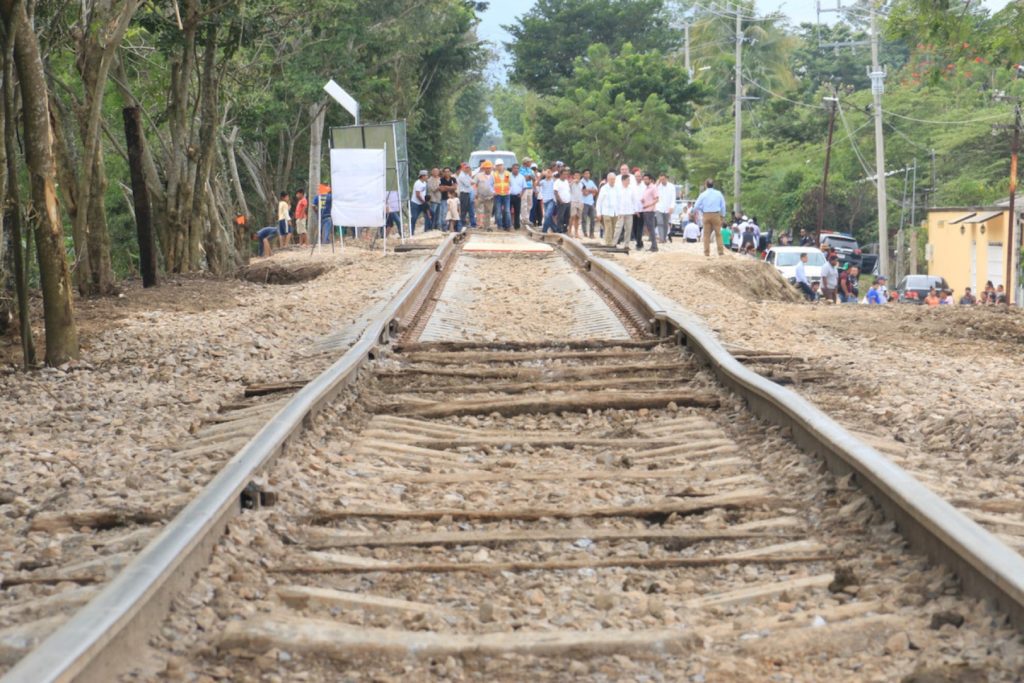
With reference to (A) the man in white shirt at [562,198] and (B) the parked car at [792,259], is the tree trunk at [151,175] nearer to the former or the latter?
(A) the man in white shirt at [562,198]

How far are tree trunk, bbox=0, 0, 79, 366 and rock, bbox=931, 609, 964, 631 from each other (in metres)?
8.10

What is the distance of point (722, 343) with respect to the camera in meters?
10.7

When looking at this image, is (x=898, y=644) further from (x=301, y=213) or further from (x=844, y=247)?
(x=844, y=247)

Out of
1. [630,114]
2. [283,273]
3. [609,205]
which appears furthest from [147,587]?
[630,114]

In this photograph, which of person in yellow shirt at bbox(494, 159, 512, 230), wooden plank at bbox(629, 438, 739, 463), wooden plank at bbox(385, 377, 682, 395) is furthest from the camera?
person in yellow shirt at bbox(494, 159, 512, 230)

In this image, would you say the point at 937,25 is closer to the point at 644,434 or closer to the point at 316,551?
the point at 644,434

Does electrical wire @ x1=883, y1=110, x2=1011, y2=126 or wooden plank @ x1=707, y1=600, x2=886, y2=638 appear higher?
electrical wire @ x1=883, y1=110, x2=1011, y2=126

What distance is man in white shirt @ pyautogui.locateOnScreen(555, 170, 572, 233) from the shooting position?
98.7 ft

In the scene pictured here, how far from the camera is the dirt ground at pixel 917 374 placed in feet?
21.3

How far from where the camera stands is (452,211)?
31031mm

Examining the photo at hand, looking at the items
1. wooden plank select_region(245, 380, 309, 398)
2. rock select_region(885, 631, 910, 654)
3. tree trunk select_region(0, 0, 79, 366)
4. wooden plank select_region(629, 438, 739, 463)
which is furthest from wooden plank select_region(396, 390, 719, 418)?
rock select_region(885, 631, 910, 654)

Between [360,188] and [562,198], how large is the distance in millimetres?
10096

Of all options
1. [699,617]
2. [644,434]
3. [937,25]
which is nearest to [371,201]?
[937,25]

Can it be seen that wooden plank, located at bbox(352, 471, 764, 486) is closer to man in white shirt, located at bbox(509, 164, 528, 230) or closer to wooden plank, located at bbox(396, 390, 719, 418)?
wooden plank, located at bbox(396, 390, 719, 418)
